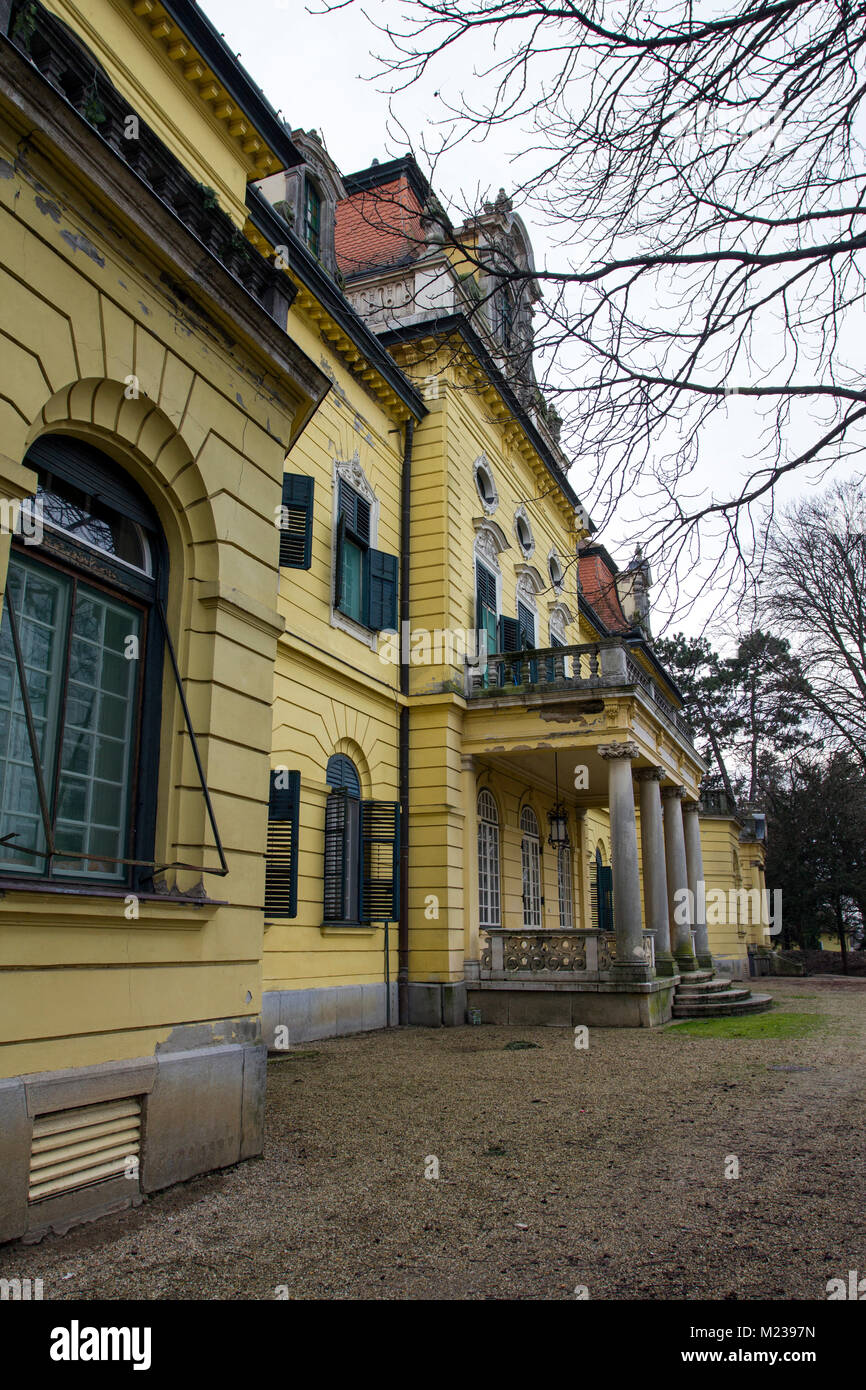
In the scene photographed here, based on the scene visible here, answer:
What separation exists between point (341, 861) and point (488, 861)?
5.28 metres

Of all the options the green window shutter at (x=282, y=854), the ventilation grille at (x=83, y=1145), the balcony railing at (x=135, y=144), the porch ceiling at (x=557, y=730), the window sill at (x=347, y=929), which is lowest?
the ventilation grille at (x=83, y=1145)

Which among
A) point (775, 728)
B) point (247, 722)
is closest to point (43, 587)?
point (247, 722)

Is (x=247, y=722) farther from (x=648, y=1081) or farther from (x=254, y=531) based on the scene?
(x=648, y=1081)

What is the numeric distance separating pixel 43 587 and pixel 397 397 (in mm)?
10879

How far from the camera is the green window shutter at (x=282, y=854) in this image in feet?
32.9

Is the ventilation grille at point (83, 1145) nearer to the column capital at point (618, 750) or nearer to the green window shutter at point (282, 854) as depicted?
the green window shutter at point (282, 854)

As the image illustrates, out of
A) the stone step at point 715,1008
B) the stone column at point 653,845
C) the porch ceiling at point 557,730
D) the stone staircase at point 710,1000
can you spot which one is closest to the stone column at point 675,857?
the stone staircase at point 710,1000

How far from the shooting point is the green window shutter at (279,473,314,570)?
401 inches

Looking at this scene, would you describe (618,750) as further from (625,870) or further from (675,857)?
(675,857)

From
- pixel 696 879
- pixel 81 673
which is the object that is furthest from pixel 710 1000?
pixel 81 673

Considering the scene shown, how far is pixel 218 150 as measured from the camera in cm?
824

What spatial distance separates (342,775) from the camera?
1268cm

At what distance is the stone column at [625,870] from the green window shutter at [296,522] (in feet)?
19.8

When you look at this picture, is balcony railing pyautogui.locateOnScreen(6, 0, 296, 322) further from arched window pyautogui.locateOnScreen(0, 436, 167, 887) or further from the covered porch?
the covered porch
